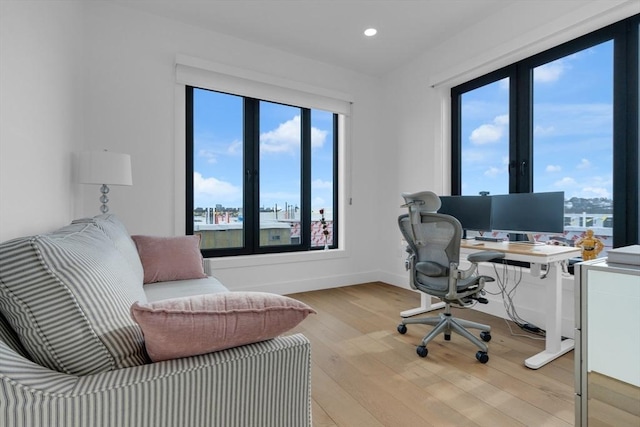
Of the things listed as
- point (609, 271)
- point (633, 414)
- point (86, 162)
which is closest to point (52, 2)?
point (86, 162)

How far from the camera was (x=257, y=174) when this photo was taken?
3723 mm

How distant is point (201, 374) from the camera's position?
2.58 feet

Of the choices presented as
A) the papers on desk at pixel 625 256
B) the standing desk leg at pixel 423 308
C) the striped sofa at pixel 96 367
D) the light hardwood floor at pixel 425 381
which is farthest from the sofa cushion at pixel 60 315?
the standing desk leg at pixel 423 308

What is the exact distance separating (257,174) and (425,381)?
8.74 ft

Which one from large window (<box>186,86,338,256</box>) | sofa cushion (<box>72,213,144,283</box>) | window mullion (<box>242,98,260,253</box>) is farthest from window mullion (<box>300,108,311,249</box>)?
sofa cushion (<box>72,213,144,283</box>)

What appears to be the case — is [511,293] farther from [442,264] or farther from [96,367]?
[96,367]

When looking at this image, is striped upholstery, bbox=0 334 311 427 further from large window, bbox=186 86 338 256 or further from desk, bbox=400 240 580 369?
large window, bbox=186 86 338 256

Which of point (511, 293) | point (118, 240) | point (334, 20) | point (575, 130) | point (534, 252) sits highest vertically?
point (334, 20)

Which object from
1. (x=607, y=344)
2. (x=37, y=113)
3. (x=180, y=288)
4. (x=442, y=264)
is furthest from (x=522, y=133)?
(x=37, y=113)

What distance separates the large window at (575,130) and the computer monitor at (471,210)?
432 mm

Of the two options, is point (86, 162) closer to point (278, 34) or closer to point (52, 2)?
point (52, 2)

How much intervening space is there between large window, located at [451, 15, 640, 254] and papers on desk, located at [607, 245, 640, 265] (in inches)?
60.4

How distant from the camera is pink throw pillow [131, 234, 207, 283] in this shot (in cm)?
229

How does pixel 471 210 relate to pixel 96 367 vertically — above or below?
above
